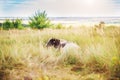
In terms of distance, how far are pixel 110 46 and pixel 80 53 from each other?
363 millimetres

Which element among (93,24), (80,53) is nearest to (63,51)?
(80,53)

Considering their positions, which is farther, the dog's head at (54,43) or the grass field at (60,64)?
the dog's head at (54,43)

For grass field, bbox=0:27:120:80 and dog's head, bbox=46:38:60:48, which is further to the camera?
dog's head, bbox=46:38:60:48

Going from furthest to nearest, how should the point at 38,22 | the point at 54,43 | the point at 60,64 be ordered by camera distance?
the point at 38,22
the point at 54,43
the point at 60,64

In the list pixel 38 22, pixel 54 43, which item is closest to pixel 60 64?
pixel 54 43

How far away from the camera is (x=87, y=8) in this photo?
10.5 ft

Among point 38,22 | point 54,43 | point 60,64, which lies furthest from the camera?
point 38,22

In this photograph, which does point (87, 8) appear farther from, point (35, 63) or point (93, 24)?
point (35, 63)

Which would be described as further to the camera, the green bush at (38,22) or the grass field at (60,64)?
the green bush at (38,22)

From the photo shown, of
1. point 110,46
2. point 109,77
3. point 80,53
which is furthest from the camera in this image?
point 80,53

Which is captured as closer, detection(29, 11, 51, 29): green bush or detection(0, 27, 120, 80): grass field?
detection(0, 27, 120, 80): grass field

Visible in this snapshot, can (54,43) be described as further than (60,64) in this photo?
Yes

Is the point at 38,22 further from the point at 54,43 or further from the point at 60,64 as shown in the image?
the point at 60,64

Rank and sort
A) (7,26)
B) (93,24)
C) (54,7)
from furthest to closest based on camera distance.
A: (7,26)
(93,24)
(54,7)
